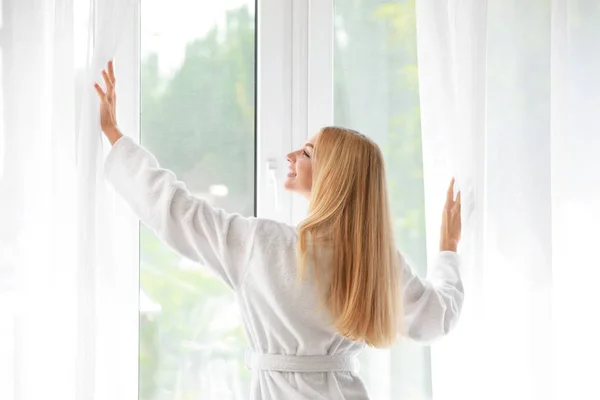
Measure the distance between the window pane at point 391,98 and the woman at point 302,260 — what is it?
13.7 inches

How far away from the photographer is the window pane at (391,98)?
6.29 ft

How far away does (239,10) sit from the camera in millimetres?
1892

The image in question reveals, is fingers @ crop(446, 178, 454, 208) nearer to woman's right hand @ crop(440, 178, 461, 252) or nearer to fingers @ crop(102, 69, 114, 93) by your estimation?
woman's right hand @ crop(440, 178, 461, 252)

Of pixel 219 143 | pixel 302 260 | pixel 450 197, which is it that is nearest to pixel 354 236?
pixel 302 260

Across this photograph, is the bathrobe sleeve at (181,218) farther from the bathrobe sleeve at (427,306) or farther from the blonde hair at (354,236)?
the bathrobe sleeve at (427,306)

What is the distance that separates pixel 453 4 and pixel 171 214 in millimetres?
830

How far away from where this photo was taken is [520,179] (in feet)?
6.08

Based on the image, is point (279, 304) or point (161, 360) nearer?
point (279, 304)

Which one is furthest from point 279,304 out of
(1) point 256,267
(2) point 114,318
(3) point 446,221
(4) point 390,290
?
(3) point 446,221

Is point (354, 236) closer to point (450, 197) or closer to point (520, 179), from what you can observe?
point (450, 197)

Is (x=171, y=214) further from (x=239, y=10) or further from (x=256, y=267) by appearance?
(x=239, y=10)

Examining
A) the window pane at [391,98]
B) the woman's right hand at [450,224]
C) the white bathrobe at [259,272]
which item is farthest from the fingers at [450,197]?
the white bathrobe at [259,272]

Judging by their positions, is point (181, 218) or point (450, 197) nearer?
point (181, 218)

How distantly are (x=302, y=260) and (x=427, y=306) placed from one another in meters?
0.33
